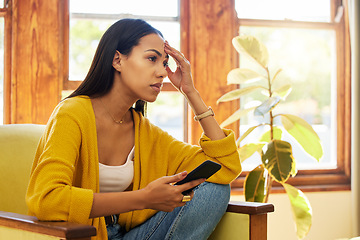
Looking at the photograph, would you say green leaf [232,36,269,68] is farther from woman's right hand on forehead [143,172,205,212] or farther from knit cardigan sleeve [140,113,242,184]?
woman's right hand on forehead [143,172,205,212]

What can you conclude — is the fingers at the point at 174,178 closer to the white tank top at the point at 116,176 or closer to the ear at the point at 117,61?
the white tank top at the point at 116,176

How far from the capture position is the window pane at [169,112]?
2826mm

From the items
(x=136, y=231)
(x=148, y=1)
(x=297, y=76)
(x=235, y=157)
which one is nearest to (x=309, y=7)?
(x=297, y=76)

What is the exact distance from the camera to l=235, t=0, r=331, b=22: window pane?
9.75ft

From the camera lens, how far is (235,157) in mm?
1833

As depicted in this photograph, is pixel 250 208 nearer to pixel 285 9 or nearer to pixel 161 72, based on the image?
pixel 161 72

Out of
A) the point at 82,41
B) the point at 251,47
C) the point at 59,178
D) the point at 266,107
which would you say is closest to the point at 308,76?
the point at 251,47

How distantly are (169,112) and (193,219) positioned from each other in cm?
129

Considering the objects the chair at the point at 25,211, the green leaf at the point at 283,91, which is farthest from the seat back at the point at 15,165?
the green leaf at the point at 283,91

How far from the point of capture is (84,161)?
158cm

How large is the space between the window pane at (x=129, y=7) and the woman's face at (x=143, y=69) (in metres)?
1.06

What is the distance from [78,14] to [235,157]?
1.33 m

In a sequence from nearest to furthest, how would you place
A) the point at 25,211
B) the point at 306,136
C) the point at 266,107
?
the point at 25,211 → the point at 266,107 → the point at 306,136

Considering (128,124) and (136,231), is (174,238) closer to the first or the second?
(136,231)
